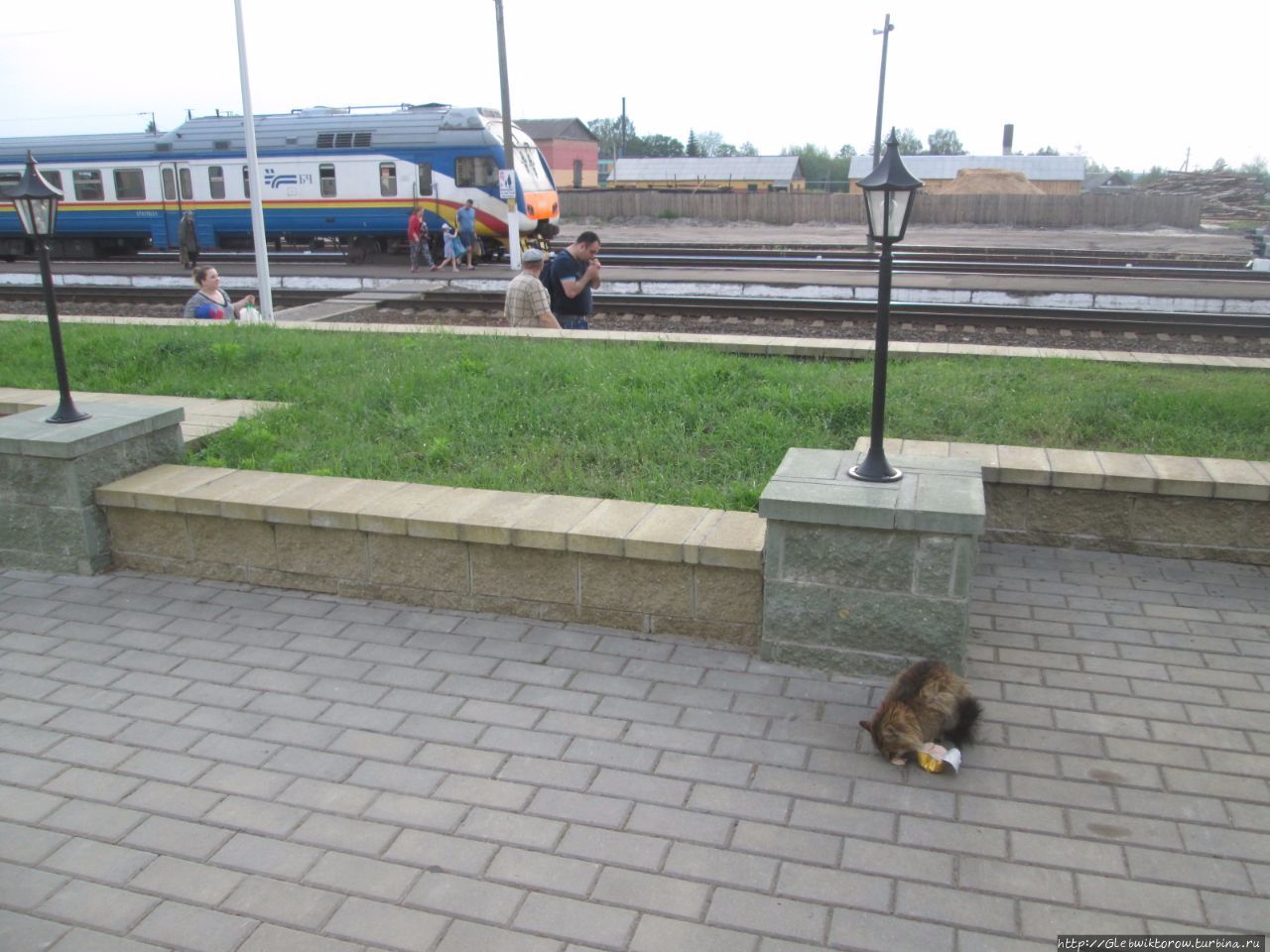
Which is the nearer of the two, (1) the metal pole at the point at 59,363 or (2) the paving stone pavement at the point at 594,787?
(2) the paving stone pavement at the point at 594,787

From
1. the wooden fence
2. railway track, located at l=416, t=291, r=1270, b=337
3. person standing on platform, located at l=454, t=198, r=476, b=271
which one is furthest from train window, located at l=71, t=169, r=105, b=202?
the wooden fence

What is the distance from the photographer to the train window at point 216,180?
24.6 metres

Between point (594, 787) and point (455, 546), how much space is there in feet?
5.44

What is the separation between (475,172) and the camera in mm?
23219

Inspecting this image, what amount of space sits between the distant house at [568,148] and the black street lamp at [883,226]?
6788 centimetres

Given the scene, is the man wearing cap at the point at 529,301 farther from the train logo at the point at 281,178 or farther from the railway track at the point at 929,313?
the train logo at the point at 281,178


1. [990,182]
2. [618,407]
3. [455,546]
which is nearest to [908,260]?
[618,407]

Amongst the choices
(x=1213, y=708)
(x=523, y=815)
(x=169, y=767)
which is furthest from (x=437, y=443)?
(x=1213, y=708)

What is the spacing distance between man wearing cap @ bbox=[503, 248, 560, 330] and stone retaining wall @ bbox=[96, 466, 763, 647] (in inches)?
182

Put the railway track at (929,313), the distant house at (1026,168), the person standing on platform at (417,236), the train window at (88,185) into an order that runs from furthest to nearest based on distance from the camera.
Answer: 1. the distant house at (1026,168)
2. the train window at (88,185)
3. the person standing on platform at (417,236)
4. the railway track at (929,313)

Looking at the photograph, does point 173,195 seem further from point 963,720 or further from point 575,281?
point 963,720

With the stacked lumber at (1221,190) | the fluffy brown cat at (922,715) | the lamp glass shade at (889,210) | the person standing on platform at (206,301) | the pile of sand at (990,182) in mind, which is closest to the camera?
the fluffy brown cat at (922,715)

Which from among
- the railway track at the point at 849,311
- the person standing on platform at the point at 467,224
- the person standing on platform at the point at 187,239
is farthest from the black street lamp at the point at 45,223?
the person standing on platform at the point at 187,239

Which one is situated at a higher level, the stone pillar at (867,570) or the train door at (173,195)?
the train door at (173,195)
